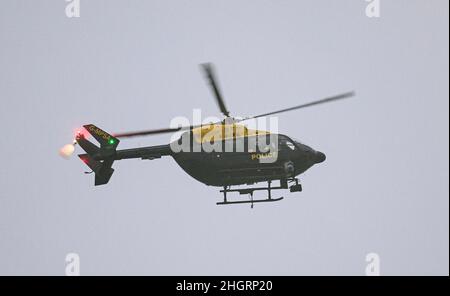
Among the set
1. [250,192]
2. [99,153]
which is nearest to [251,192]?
[250,192]

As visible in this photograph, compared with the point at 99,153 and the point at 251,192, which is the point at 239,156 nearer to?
the point at 251,192

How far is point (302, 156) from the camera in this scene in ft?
94.2

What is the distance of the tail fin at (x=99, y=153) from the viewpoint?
97.2 feet

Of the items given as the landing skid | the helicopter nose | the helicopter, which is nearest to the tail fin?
the helicopter

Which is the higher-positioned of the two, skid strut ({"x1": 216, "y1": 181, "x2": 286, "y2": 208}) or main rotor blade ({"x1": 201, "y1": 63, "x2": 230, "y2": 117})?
main rotor blade ({"x1": 201, "y1": 63, "x2": 230, "y2": 117})

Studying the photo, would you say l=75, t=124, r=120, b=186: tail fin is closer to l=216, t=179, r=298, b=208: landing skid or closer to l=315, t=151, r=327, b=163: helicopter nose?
l=216, t=179, r=298, b=208: landing skid

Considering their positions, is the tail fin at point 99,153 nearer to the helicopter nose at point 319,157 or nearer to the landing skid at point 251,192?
the landing skid at point 251,192

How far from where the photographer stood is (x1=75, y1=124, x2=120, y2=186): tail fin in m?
29.6

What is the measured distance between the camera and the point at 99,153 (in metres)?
29.7

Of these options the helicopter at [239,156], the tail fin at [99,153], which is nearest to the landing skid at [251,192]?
the helicopter at [239,156]
